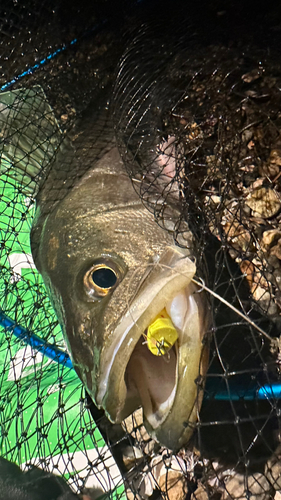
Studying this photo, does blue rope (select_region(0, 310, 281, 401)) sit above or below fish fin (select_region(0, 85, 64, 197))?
below

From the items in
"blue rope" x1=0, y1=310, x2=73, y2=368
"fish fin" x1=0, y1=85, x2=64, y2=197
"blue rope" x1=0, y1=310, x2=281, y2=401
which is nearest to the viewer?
"blue rope" x1=0, y1=310, x2=281, y2=401

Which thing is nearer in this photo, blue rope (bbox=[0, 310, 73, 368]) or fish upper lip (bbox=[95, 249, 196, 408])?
fish upper lip (bbox=[95, 249, 196, 408])

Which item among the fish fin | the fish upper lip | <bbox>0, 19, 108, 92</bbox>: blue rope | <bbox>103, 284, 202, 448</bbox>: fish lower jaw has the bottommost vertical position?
<bbox>103, 284, 202, 448</bbox>: fish lower jaw

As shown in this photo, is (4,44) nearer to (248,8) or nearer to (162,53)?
(162,53)

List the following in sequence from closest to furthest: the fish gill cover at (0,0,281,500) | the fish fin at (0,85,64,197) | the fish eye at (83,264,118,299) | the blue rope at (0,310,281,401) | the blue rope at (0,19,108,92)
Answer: the fish eye at (83,264,118,299) → the blue rope at (0,310,281,401) → the fish gill cover at (0,0,281,500) → the fish fin at (0,85,64,197) → the blue rope at (0,19,108,92)

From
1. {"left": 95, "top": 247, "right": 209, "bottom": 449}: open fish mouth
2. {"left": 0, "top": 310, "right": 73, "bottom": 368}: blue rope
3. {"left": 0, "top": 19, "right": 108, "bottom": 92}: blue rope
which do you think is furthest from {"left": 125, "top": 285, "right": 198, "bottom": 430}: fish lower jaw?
{"left": 0, "top": 19, "right": 108, "bottom": 92}: blue rope

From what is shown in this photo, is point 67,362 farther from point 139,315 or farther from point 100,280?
point 139,315

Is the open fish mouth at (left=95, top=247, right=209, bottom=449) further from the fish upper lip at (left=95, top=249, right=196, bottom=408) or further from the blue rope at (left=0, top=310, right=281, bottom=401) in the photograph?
the blue rope at (left=0, top=310, right=281, bottom=401)

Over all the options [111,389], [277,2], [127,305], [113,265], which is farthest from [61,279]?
[277,2]
